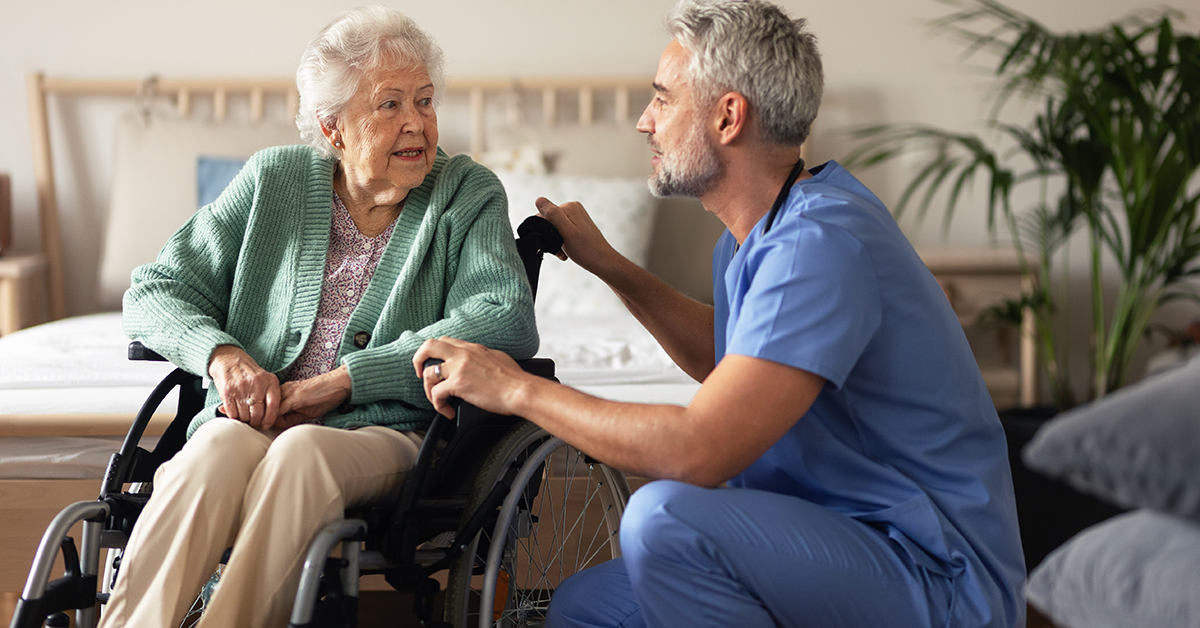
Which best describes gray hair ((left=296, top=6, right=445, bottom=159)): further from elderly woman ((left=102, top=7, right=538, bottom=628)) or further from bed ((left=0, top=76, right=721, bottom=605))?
bed ((left=0, top=76, right=721, bottom=605))

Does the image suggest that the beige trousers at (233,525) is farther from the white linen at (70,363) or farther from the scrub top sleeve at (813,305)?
the white linen at (70,363)

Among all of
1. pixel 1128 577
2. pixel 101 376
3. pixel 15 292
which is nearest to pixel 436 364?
pixel 1128 577

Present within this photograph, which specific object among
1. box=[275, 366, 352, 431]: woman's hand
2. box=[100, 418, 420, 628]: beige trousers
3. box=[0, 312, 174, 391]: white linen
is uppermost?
box=[275, 366, 352, 431]: woman's hand

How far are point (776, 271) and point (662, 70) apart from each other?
39 centimetres

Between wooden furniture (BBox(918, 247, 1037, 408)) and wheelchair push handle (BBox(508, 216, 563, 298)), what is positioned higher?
wheelchair push handle (BBox(508, 216, 563, 298))

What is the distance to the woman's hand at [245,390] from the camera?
142 cm

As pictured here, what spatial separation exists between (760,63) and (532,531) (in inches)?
31.2

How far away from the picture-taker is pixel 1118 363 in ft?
8.54

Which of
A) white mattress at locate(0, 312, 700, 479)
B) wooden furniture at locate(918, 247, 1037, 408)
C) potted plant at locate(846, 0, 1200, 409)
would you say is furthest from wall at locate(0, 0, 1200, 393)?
white mattress at locate(0, 312, 700, 479)

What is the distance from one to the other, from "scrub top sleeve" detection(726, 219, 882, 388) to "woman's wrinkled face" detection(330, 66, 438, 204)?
0.67 m

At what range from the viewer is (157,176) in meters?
3.00

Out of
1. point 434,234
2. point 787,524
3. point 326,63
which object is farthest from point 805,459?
point 326,63

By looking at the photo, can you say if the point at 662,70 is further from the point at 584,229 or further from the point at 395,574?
the point at 395,574

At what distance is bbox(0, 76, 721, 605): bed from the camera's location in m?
2.43
